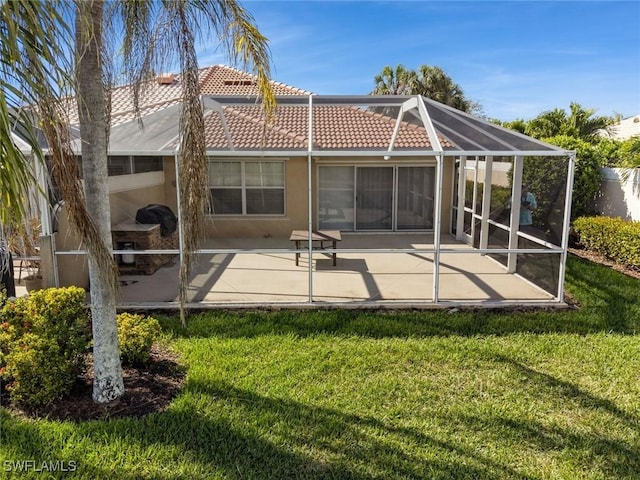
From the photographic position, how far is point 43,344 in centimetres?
430

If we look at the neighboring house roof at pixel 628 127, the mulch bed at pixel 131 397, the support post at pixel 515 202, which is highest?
the neighboring house roof at pixel 628 127

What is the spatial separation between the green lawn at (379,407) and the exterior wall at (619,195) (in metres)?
5.39

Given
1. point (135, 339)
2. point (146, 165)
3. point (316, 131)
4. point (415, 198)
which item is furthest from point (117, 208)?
point (415, 198)

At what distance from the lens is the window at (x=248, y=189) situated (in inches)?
521

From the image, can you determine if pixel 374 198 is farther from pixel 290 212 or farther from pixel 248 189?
pixel 248 189

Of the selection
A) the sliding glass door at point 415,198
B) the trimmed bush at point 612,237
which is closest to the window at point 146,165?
the sliding glass door at point 415,198

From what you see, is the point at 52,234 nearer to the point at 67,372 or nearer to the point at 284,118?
the point at 67,372

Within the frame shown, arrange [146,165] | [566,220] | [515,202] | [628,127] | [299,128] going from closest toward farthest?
[566,220] → [515,202] → [299,128] → [146,165] → [628,127]

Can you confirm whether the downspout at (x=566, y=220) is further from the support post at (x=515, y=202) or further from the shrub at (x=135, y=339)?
the shrub at (x=135, y=339)

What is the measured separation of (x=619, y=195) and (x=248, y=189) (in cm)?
992

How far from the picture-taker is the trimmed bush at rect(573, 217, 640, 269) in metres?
9.35

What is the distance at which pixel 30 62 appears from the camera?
285 cm

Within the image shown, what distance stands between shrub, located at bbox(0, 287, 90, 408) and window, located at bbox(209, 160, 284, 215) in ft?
27.8

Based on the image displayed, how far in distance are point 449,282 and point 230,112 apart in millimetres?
6268
